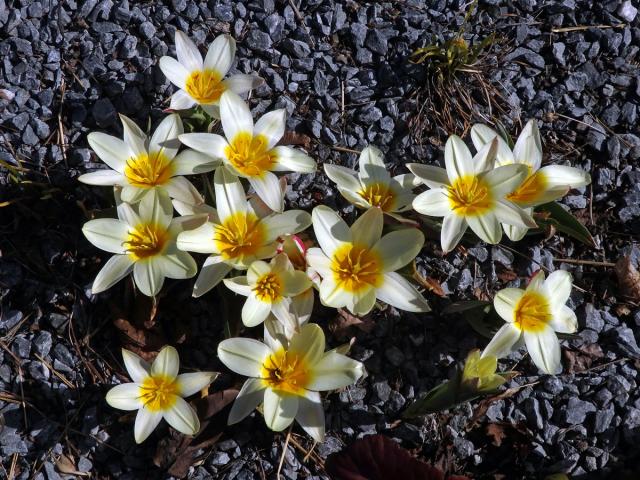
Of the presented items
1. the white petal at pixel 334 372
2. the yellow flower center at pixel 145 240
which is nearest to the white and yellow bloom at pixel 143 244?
the yellow flower center at pixel 145 240

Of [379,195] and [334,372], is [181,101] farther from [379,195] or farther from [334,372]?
[334,372]

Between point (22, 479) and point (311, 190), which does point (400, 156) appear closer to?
point (311, 190)

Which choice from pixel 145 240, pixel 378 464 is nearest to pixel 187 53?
pixel 145 240

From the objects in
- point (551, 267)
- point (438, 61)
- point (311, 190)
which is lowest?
point (551, 267)

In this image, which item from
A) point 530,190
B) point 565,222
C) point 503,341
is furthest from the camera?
point 565,222

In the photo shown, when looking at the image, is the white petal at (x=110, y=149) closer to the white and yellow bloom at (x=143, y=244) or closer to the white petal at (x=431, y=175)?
the white and yellow bloom at (x=143, y=244)

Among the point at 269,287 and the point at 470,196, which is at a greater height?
the point at 470,196

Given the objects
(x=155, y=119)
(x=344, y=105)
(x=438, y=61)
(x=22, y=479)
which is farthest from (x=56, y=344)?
(x=438, y=61)
